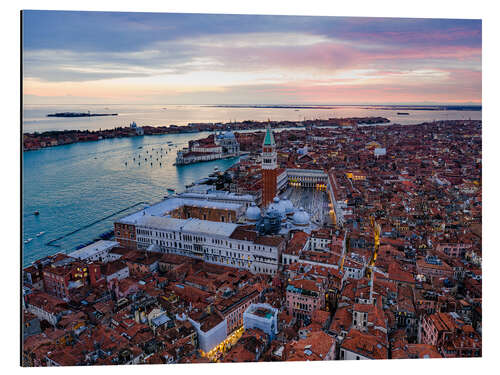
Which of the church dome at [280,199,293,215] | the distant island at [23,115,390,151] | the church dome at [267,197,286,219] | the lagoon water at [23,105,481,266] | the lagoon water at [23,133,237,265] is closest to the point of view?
the lagoon water at [23,105,481,266]

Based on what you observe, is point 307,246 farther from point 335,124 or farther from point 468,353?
point 335,124

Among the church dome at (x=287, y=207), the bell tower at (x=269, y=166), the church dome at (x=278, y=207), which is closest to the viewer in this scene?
the church dome at (x=278, y=207)

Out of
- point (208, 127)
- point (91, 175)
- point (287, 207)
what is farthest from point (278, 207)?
point (208, 127)

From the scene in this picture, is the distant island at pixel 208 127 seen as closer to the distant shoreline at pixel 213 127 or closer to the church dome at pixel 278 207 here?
the distant shoreline at pixel 213 127

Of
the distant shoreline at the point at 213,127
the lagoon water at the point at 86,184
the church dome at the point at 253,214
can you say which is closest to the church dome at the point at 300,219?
the church dome at the point at 253,214

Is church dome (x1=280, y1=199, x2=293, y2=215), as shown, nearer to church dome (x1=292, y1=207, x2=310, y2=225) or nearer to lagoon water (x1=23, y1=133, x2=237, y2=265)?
church dome (x1=292, y1=207, x2=310, y2=225)

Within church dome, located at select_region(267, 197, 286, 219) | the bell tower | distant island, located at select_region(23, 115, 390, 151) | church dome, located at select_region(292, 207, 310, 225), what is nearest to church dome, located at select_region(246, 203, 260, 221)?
church dome, located at select_region(267, 197, 286, 219)
